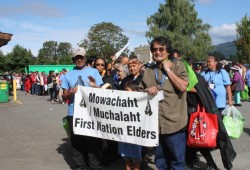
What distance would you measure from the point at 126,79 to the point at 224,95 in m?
1.92

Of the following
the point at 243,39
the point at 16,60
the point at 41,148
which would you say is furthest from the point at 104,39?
the point at 41,148

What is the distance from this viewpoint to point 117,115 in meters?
4.66

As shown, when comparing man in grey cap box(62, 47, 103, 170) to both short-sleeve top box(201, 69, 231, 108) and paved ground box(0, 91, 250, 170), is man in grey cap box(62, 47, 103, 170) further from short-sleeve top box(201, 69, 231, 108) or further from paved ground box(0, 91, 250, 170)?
short-sleeve top box(201, 69, 231, 108)

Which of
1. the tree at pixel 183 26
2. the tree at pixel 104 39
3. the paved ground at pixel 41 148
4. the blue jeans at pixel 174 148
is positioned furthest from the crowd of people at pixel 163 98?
the tree at pixel 104 39

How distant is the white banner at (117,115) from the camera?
420cm

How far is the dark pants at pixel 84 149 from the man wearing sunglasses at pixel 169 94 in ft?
6.02

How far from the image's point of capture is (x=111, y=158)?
641 cm

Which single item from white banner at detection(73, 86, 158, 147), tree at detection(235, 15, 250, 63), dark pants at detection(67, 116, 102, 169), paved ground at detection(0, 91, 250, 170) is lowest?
paved ground at detection(0, 91, 250, 170)

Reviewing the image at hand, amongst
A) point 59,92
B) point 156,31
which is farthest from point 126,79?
point 156,31

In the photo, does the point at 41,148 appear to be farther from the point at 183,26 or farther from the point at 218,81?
the point at 183,26

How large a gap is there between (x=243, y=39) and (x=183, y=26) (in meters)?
16.9

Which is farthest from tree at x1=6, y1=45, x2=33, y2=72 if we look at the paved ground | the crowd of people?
the crowd of people

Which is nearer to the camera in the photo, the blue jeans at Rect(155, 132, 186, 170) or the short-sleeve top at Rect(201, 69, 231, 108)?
the blue jeans at Rect(155, 132, 186, 170)

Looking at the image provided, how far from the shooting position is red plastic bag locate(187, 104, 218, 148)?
4.81 meters
